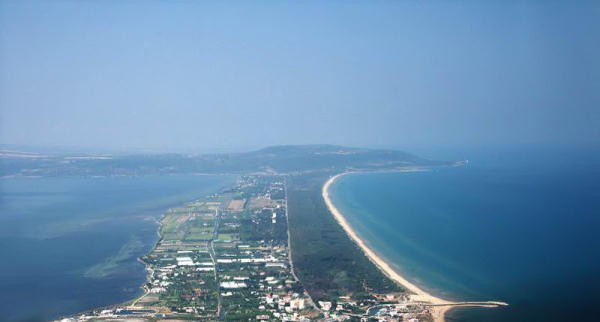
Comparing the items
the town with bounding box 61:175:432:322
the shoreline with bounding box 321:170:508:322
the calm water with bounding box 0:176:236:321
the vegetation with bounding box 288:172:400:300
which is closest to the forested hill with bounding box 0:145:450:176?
the calm water with bounding box 0:176:236:321

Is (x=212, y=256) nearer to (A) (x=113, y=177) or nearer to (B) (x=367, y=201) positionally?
(B) (x=367, y=201)

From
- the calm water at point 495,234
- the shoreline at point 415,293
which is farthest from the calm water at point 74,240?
the calm water at point 495,234

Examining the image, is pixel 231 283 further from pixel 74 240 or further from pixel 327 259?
pixel 74 240

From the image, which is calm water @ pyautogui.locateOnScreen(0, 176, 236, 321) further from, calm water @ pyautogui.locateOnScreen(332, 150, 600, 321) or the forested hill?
calm water @ pyautogui.locateOnScreen(332, 150, 600, 321)

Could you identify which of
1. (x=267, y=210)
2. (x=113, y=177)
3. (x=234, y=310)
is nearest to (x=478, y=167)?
(x=267, y=210)

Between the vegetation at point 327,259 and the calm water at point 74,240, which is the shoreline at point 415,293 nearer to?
the vegetation at point 327,259

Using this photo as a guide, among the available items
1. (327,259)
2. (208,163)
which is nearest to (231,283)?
(327,259)
